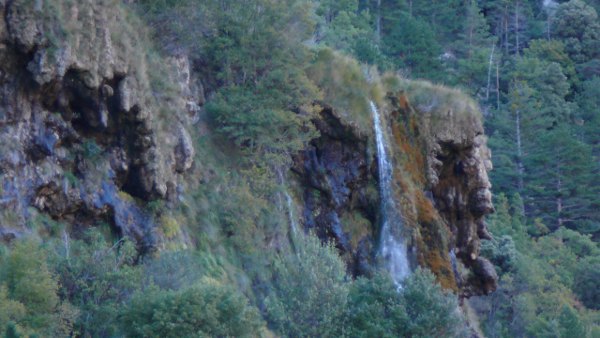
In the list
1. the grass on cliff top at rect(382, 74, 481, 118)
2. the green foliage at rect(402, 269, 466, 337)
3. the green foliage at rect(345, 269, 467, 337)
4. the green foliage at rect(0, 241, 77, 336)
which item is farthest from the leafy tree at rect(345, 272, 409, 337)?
the grass on cliff top at rect(382, 74, 481, 118)

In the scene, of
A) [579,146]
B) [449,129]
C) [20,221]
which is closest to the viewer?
[20,221]

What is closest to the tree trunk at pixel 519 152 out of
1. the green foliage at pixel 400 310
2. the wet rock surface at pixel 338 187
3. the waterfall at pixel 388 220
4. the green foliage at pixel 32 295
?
the waterfall at pixel 388 220

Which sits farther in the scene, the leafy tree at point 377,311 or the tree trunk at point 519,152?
the tree trunk at point 519,152

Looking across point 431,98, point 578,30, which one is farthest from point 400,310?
point 578,30

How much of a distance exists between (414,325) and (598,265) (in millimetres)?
25880

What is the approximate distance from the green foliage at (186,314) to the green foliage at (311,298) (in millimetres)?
3778

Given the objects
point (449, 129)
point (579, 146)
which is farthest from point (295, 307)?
point (579, 146)

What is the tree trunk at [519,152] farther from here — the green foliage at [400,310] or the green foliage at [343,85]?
the green foliage at [400,310]

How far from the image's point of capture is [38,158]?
20984 millimetres

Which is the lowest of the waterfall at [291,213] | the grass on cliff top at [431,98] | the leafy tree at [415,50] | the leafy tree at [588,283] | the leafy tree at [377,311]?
the leafy tree at [588,283]

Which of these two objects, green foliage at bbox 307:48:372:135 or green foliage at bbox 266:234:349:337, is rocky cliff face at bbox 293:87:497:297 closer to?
green foliage at bbox 307:48:372:135

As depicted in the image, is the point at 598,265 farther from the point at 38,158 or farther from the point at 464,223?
the point at 38,158

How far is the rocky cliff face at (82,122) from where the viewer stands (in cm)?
2033

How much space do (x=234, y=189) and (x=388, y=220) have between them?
6641 mm
